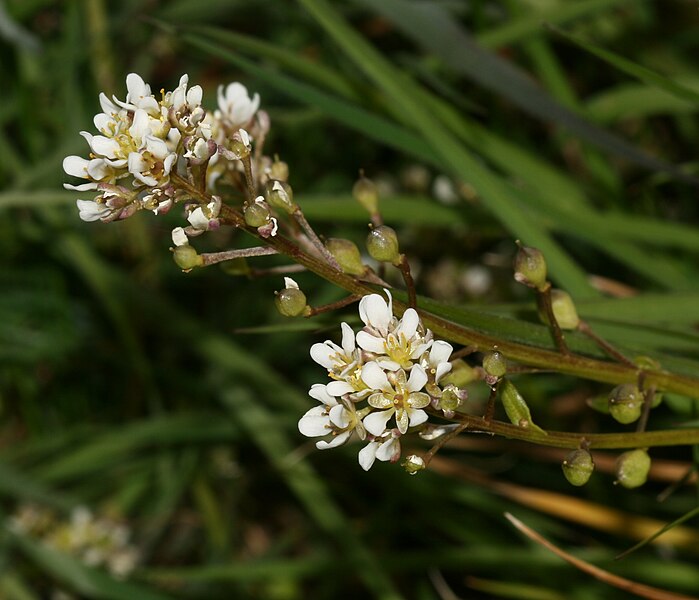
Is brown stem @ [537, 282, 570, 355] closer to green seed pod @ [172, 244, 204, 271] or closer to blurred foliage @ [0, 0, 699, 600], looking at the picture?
green seed pod @ [172, 244, 204, 271]

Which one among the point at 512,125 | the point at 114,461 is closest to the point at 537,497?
the point at 512,125

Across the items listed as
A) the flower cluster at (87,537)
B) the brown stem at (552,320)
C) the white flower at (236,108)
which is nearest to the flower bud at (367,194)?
the white flower at (236,108)

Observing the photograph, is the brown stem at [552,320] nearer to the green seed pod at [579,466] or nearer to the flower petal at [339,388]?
the green seed pod at [579,466]

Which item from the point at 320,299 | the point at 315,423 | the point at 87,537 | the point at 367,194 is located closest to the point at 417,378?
the point at 315,423

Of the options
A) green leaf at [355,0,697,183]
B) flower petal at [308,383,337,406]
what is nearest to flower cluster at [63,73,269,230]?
flower petal at [308,383,337,406]

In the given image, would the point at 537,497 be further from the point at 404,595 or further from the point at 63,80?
the point at 63,80

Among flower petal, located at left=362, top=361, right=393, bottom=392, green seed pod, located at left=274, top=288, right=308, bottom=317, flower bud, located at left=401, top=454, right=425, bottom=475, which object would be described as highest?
green seed pod, located at left=274, top=288, right=308, bottom=317
